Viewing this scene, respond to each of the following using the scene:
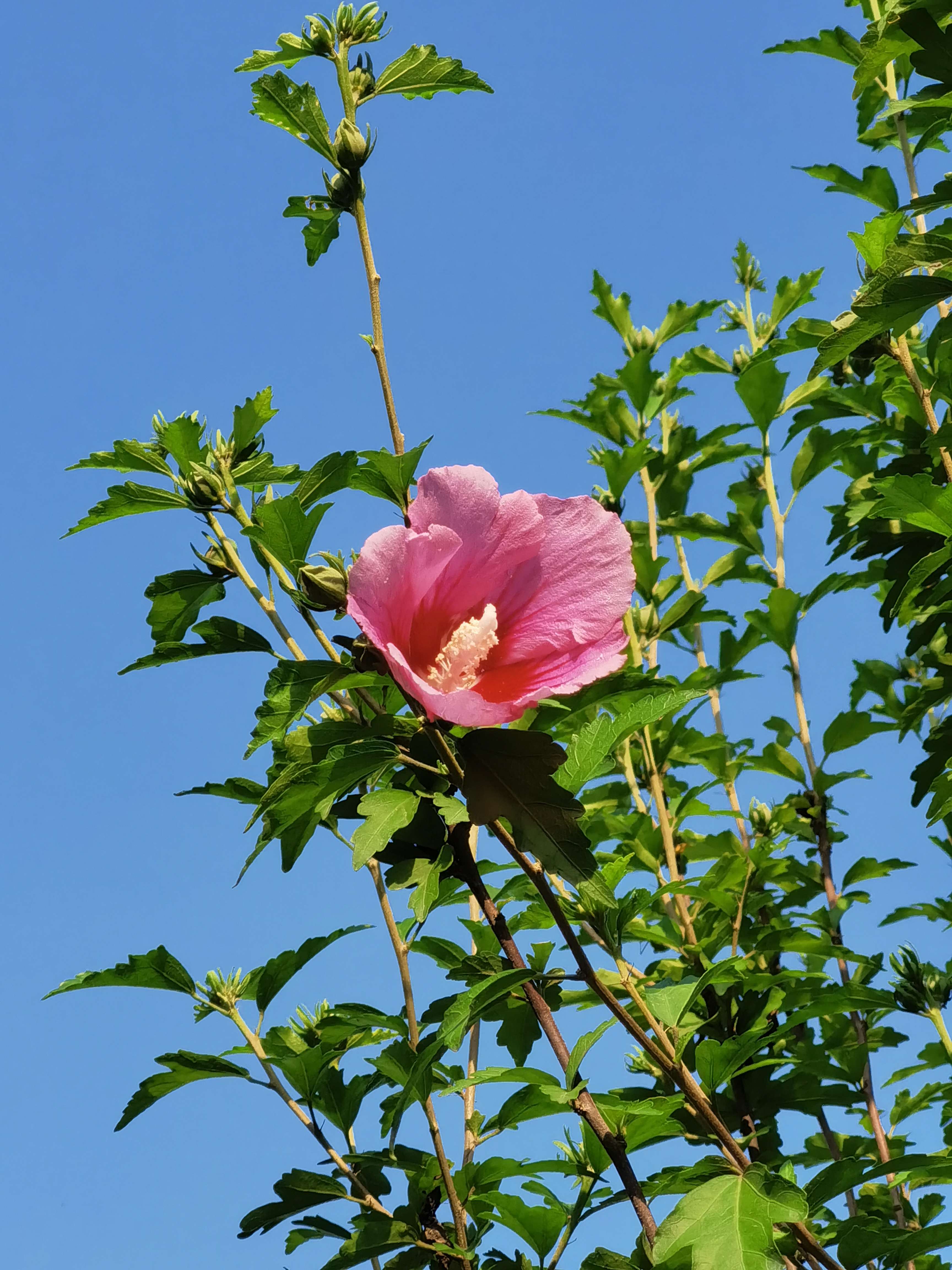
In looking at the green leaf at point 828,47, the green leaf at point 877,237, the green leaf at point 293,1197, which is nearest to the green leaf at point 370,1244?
the green leaf at point 293,1197

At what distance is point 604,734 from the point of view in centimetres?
156

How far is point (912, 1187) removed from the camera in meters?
2.99

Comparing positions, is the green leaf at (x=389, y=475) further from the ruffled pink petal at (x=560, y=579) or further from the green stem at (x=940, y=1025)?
the green stem at (x=940, y=1025)

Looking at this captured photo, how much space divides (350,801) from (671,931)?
1526mm

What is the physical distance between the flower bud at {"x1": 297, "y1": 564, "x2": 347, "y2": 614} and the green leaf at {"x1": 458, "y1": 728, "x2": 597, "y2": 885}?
0.27 meters

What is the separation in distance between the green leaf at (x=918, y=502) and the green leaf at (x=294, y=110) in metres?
1.16

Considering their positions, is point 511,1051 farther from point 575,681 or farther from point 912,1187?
point 912,1187

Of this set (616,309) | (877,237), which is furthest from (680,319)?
(877,237)

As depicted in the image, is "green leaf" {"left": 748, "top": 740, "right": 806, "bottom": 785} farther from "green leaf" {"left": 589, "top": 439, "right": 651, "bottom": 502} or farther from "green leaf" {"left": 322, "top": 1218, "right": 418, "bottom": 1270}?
"green leaf" {"left": 322, "top": 1218, "right": 418, "bottom": 1270}

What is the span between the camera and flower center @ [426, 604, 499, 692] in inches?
59.7

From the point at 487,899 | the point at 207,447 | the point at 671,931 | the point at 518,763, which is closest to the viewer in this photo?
the point at 518,763

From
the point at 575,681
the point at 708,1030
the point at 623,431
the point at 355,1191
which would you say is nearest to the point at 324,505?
the point at 575,681

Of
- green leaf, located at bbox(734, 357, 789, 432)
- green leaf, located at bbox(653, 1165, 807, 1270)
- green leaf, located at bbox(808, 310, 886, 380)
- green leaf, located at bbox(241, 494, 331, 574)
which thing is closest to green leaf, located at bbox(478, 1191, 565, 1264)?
green leaf, located at bbox(653, 1165, 807, 1270)

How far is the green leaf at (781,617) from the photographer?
338 centimetres
